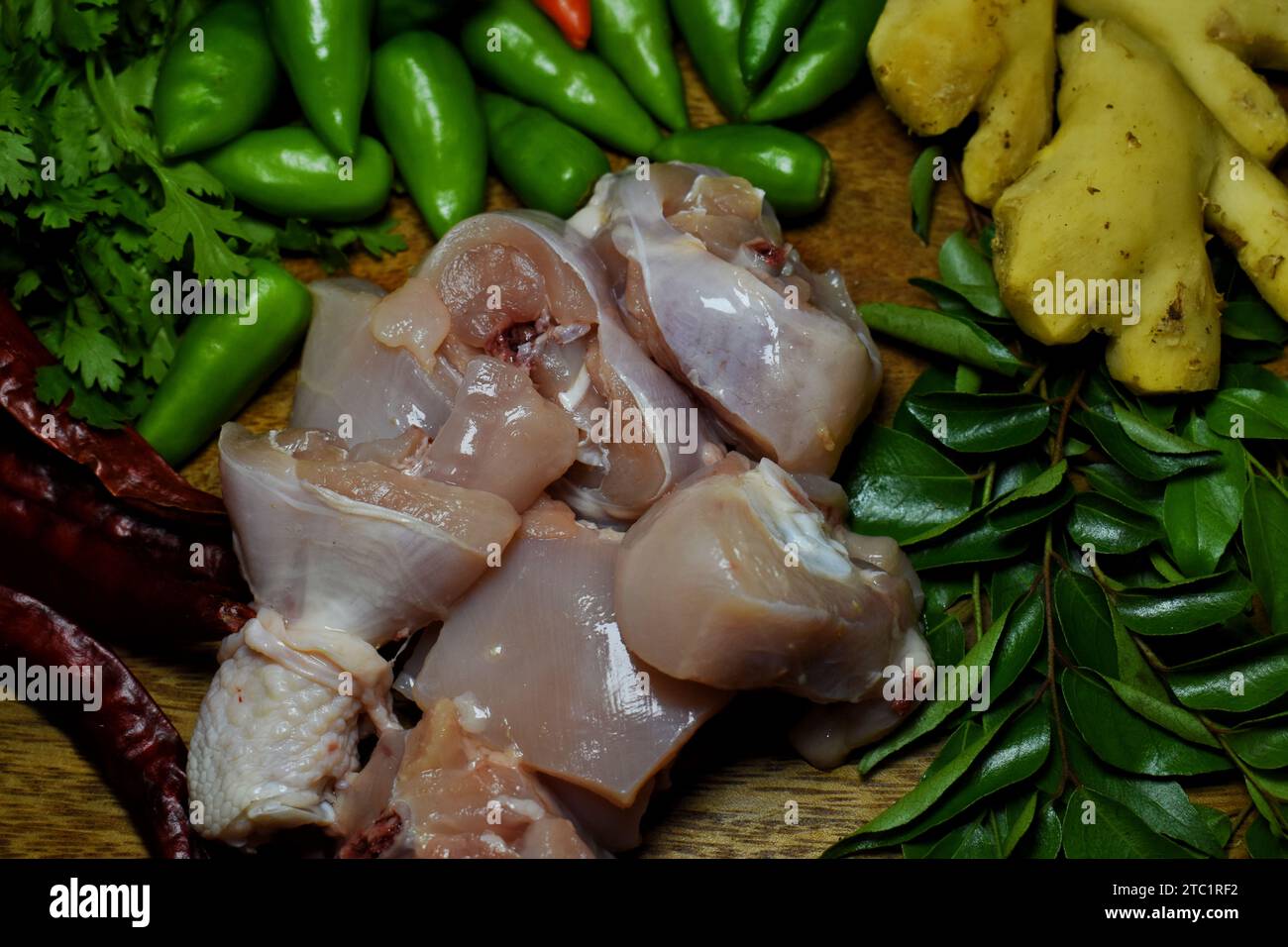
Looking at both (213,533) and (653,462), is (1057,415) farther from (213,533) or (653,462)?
(213,533)

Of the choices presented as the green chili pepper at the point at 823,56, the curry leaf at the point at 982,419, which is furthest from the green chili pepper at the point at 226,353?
the curry leaf at the point at 982,419

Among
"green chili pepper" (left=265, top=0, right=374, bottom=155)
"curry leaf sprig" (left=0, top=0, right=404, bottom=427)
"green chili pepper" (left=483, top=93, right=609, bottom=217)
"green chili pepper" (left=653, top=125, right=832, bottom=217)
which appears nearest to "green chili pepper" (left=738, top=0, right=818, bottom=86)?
"green chili pepper" (left=653, top=125, right=832, bottom=217)

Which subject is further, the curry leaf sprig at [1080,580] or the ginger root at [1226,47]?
the ginger root at [1226,47]

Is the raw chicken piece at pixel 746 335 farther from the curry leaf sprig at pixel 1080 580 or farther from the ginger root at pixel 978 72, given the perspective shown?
the ginger root at pixel 978 72

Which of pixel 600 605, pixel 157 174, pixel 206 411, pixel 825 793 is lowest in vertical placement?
pixel 825 793

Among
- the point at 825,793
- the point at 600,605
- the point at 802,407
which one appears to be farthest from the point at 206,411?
the point at 825,793

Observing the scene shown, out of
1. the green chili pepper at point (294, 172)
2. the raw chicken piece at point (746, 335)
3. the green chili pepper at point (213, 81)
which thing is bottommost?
the raw chicken piece at point (746, 335)
